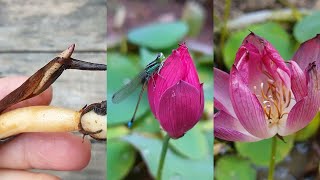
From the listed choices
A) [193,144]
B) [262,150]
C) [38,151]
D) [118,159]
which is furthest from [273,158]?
[38,151]

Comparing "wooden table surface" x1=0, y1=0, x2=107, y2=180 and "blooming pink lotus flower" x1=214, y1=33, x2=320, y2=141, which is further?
"wooden table surface" x1=0, y1=0, x2=107, y2=180

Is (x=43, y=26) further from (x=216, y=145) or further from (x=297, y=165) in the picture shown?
(x=297, y=165)

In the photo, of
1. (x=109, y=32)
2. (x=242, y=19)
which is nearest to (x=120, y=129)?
(x=109, y=32)

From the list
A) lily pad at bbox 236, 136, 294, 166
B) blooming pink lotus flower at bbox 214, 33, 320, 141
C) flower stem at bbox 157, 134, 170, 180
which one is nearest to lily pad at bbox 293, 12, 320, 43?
blooming pink lotus flower at bbox 214, 33, 320, 141

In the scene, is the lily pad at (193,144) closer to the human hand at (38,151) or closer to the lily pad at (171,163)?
the lily pad at (171,163)

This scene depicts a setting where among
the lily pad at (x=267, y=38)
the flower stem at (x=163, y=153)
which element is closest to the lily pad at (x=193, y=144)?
the flower stem at (x=163, y=153)

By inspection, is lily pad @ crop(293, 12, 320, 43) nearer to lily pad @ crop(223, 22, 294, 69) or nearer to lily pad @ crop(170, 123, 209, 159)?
lily pad @ crop(223, 22, 294, 69)

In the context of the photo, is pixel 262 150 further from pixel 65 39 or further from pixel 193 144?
pixel 65 39
